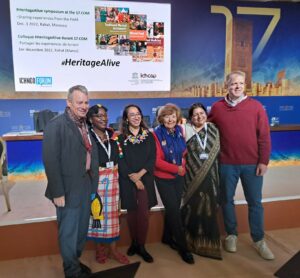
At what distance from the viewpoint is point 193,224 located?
248 cm

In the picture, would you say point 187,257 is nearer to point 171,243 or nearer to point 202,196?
point 171,243

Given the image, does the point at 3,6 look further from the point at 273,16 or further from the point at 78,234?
the point at 273,16

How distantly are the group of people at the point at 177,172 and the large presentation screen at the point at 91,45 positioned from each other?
2.66 meters

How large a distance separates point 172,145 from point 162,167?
0.60ft

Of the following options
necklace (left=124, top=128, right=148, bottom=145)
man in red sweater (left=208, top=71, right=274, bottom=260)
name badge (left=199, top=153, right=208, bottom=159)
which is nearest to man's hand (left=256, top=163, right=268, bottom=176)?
man in red sweater (left=208, top=71, right=274, bottom=260)

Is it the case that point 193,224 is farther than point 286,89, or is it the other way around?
point 286,89

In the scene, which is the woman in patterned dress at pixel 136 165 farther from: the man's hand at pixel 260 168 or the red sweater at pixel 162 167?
the man's hand at pixel 260 168

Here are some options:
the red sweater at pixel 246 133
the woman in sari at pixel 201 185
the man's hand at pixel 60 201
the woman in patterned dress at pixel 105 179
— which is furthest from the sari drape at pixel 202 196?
the man's hand at pixel 60 201

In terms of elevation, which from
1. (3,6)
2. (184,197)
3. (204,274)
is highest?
(3,6)

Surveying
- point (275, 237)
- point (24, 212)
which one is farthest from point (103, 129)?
point (275, 237)

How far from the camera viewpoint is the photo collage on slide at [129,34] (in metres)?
4.74

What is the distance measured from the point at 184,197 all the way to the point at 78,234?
85 centimetres

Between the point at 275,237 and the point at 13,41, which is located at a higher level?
the point at 13,41

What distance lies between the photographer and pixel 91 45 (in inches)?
187
